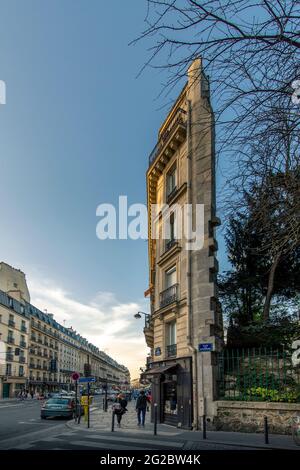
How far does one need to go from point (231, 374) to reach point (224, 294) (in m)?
9.61

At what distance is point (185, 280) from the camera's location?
18.4 m

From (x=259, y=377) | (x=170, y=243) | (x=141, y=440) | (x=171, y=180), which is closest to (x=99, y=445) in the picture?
(x=141, y=440)

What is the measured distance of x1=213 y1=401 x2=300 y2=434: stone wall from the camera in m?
13.5

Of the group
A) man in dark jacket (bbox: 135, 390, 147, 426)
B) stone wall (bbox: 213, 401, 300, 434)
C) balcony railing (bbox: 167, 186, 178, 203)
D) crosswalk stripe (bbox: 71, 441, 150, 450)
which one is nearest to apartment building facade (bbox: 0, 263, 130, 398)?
man in dark jacket (bbox: 135, 390, 147, 426)

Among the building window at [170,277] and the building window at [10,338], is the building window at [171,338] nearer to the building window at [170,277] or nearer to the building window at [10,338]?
the building window at [170,277]

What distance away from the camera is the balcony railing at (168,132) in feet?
66.2

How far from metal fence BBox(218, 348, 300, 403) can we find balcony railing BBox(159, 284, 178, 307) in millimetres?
3810

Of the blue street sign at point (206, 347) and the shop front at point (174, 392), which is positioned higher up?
the blue street sign at point (206, 347)

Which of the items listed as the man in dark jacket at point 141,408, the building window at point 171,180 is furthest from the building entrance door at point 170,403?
the building window at point 171,180

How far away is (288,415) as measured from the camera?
13.5 meters

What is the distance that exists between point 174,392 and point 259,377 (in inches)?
180

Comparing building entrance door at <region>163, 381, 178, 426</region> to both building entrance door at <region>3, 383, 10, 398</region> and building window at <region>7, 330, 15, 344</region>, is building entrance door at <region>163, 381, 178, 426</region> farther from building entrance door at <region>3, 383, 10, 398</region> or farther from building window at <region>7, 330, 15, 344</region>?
building window at <region>7, 330, 15, 344</region>
